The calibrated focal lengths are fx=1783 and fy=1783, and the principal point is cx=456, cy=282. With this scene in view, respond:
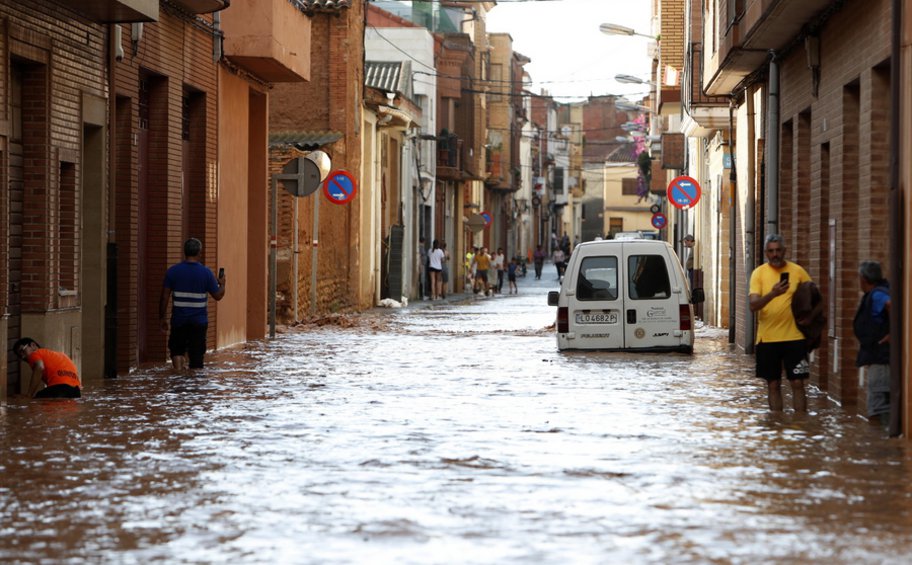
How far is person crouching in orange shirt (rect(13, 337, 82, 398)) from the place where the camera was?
52.1 feet

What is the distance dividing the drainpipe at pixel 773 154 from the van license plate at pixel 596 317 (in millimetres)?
2525

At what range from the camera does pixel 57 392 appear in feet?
52.7

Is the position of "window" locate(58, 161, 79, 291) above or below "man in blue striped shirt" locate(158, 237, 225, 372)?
above

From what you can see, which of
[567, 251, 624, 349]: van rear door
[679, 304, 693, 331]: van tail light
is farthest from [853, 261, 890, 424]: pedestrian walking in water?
[567, 251, 624, 349]: van rear door

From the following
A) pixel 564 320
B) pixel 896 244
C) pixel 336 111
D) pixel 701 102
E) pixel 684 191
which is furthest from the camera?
pixel 336 111

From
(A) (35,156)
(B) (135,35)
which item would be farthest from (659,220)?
(A) (35,156)

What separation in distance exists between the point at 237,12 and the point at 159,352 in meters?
5.50

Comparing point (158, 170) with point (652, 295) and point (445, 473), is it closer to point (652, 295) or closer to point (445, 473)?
point (652, 295)

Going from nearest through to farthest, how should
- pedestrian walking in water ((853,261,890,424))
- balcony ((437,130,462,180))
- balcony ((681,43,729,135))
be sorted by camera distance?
pedestrian walking in water ((853,261,890,424)) → balcony ((681,43,729,135)) → balcony ((437,130,462,180))

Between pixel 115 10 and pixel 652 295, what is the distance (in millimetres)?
8740

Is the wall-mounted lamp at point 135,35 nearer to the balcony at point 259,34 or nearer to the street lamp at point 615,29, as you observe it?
the balcony at point 259,34

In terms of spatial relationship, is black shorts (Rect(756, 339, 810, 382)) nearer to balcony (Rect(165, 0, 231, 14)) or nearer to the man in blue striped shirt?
the man in blue striped shirt

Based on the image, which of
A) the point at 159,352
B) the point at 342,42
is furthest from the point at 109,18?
the point at 342,42

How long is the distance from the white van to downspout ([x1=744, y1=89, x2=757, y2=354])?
0.90m
